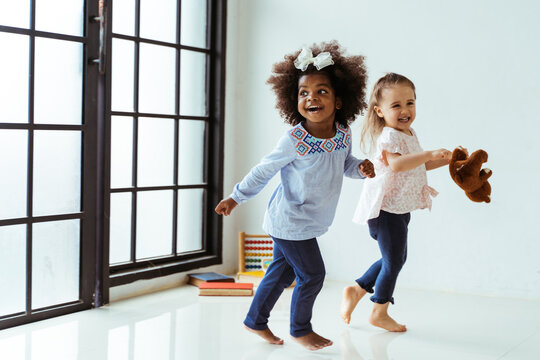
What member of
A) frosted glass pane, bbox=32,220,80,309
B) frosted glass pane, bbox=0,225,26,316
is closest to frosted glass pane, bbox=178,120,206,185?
frosted glass pane, bbox=32,220,80,309

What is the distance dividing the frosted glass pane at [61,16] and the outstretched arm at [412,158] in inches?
58.4

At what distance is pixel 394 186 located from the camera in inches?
102

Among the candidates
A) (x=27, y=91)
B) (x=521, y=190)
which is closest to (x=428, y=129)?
(x=521, y=190)

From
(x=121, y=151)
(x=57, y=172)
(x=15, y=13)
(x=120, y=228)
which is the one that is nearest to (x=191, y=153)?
(x=121, y=151)

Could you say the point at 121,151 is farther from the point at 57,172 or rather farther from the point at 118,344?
the point at 118,344

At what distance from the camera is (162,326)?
106 inches

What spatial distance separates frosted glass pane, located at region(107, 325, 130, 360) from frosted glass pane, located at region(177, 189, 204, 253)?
3.27ft

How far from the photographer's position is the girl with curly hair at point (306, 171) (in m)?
2.30

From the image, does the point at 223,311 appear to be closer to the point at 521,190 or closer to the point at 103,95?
→ the point at 103,95

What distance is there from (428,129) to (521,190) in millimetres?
552

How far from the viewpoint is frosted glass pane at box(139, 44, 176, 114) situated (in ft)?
10.9

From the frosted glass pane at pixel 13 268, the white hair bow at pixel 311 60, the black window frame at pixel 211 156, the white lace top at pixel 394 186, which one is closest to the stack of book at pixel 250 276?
the black window frame at pixel 211 156

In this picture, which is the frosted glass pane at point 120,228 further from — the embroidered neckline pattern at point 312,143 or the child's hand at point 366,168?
the child's hand at point 366,168

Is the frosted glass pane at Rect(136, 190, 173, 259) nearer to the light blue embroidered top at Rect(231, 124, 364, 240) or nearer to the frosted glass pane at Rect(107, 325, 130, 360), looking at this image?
the frosted glass pane at Rect(107, 325, 130, 360)
